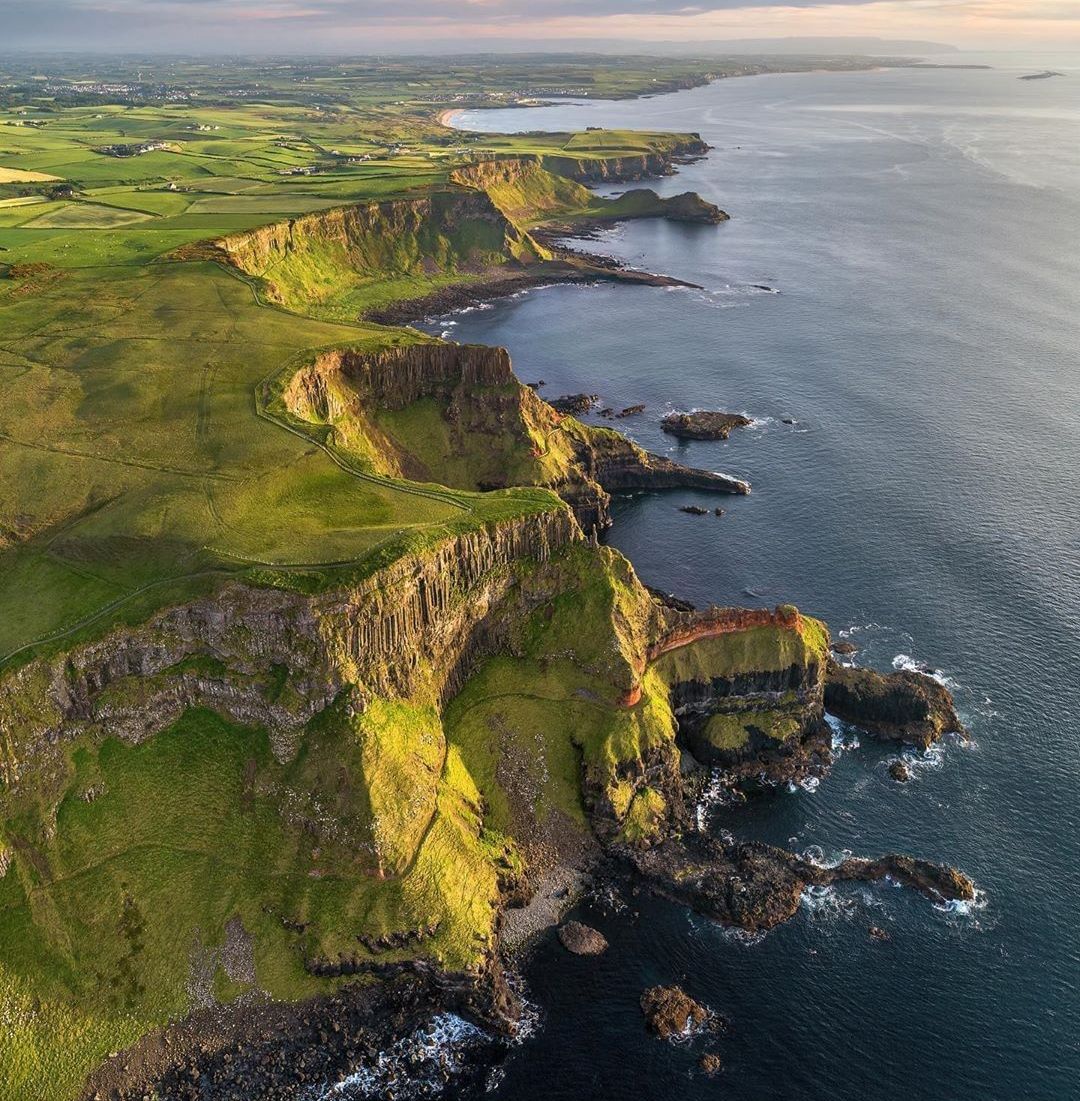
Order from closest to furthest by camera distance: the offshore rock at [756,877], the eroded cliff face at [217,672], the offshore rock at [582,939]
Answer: the offshore rock at [582,939], the eroded cliff face at [217,672], the offshore rock at [756,877]

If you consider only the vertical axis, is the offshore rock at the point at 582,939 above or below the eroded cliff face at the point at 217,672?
below

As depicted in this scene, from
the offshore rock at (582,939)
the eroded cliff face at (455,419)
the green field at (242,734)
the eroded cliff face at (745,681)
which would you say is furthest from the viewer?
the eroded cliff face at (455,419)

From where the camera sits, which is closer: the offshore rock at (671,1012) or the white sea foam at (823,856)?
the offshore rock at (671,1012)

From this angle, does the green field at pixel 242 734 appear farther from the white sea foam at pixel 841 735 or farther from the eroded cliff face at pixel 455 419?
the eroded cliff face at pixel 455 419

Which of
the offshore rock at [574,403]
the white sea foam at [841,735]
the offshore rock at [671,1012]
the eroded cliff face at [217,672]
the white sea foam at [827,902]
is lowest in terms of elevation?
the offshore rock at [671,1012]

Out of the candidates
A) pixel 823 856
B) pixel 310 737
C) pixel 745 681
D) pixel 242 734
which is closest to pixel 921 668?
pixel 745 681

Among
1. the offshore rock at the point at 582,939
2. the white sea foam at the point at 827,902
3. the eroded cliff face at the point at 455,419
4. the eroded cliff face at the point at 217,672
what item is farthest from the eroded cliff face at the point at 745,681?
the eroded cliff face at the point at 455,419

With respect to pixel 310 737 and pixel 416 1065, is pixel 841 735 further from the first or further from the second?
pixel 310 737
